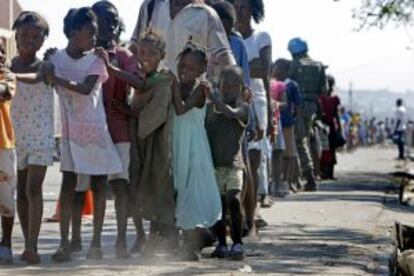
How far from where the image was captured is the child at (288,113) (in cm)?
1642

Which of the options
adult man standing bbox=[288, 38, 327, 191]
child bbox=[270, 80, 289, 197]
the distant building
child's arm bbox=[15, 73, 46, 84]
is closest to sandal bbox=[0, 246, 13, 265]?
child's arm bbox=[15, 73, 46, 84]

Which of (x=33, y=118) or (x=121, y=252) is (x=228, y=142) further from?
(x=33, y=118)

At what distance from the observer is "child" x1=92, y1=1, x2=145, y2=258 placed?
9039 millimetres

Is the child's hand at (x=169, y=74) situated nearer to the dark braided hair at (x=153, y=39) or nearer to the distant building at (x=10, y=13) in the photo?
the dark braided hair at (x=153, y=39)

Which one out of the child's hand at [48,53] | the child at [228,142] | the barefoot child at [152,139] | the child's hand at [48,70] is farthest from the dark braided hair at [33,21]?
the child at [228,142]

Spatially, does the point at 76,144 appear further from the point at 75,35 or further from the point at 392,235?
the point at 392,235

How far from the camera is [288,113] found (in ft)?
Answer: 54.0

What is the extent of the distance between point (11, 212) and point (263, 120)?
3.08m

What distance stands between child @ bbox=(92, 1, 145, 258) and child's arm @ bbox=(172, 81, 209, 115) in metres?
0.33

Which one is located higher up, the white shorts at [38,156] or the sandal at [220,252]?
the white shorts at [38,156]

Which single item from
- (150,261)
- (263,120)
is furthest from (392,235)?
(150,261)

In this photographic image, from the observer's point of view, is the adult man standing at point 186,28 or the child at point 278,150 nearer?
the adult man standing at point 186,28

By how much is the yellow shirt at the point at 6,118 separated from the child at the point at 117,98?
2.72 feet

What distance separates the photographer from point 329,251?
32.7ft
